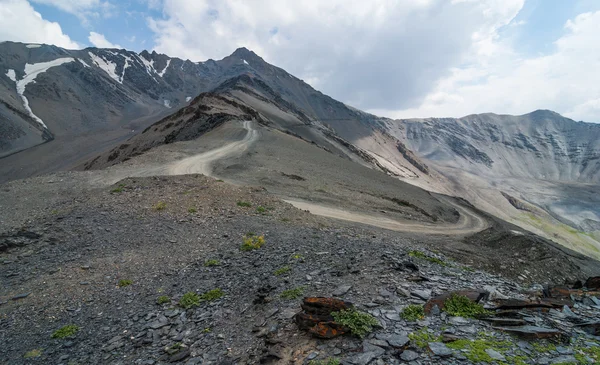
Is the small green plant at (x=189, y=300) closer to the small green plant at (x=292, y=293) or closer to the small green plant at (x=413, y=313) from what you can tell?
the small green plant at (x=292, y=293)

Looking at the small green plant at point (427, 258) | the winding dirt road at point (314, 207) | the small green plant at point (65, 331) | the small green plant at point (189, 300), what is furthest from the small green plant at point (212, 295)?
the winding dirt road at point (314, 207)

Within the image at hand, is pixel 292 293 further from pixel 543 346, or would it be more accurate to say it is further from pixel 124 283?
pixel 124 283

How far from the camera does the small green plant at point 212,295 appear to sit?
983 cm

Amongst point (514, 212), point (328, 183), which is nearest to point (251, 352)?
point (328, 183)

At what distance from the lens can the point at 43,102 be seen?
142 m

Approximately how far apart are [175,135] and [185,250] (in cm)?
4679

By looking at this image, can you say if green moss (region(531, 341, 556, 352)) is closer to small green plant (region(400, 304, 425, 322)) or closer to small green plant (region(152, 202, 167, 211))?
small green plant (region(400, 304, 425, 322))

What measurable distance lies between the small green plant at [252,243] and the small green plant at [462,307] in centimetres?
797

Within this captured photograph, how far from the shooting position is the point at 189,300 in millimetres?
9836

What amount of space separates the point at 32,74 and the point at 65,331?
200 m

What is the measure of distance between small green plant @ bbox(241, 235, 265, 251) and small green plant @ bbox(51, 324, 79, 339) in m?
6.05

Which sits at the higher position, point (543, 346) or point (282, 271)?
point (543, 346)

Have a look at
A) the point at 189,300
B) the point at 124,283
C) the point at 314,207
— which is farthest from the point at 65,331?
the point at 314,207

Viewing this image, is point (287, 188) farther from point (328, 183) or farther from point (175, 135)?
point (175, 135)
